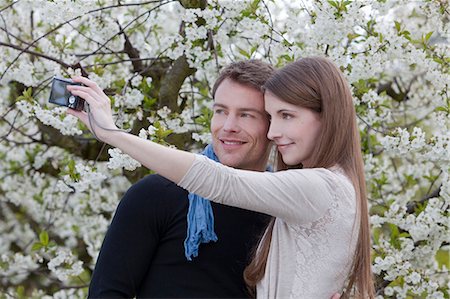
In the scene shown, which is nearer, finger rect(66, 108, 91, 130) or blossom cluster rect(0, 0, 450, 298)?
finger rect(66, 108, 91, 130)

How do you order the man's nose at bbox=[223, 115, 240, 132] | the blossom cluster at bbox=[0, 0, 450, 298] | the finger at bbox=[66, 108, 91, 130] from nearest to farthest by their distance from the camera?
the finger at bbox=[66, 108, 91, 130] → the man's nose at bbox=[223, 115, 240, 132] → the blossom cluster at bbox=[0, 0, 450, 298]

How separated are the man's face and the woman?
25 cm

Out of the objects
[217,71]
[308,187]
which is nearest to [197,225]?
[308,187]

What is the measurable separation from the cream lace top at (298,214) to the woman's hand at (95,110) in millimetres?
247

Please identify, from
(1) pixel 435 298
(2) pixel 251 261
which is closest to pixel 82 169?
(2) pixel 251 261

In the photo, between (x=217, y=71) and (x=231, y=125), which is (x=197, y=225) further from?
(x=217, y=71)

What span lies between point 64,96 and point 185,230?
A: 55cm

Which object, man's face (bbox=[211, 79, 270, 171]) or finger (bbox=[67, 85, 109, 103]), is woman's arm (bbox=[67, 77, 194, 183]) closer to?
finger (bbox=[67, 85, 109, 103])

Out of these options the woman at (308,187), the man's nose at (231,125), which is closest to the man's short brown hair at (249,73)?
the man's nose at (231,125)

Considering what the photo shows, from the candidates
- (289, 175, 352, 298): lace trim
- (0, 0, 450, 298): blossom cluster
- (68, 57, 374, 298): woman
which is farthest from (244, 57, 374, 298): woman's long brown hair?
(0, 0, 450, 298): blossom cluster

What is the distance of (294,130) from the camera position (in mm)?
1981

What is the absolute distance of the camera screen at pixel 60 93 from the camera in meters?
1.96

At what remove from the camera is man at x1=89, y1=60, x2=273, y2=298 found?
213cm

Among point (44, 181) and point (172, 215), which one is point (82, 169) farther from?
point (44, 181)
